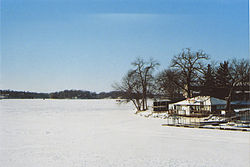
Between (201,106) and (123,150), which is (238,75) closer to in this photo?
(201,106)

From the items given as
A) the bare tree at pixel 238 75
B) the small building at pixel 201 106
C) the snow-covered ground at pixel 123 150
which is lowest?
the snow-covered ground at pixel 123 150

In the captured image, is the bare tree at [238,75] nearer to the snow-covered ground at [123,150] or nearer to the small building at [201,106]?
the small building at [201,106]

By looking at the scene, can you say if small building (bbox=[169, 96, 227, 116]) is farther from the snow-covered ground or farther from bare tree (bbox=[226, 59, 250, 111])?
the snow-covered ground

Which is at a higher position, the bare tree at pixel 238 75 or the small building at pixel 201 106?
the bare tree at pixel 238 75

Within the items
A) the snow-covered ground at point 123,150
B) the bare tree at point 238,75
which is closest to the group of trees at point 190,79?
the bare tree at point 238,75

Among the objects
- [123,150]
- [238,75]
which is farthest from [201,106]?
[123,150]

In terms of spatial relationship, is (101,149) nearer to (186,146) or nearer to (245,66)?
(186,146)

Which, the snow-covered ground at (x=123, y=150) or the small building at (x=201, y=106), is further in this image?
the small building at (x=201, y=106)

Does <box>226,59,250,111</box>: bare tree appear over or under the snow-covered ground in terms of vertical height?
over

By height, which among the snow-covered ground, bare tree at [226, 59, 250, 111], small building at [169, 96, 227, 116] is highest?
bare tree at [226, 59, 250, 111]

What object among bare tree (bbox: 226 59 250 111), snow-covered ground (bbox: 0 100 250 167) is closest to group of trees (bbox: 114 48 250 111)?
bare tree (bbox: 226 59 250 111)

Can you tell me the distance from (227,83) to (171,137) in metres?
30.3

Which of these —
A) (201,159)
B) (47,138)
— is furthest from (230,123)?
(47,138)

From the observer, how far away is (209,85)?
44.2 m
